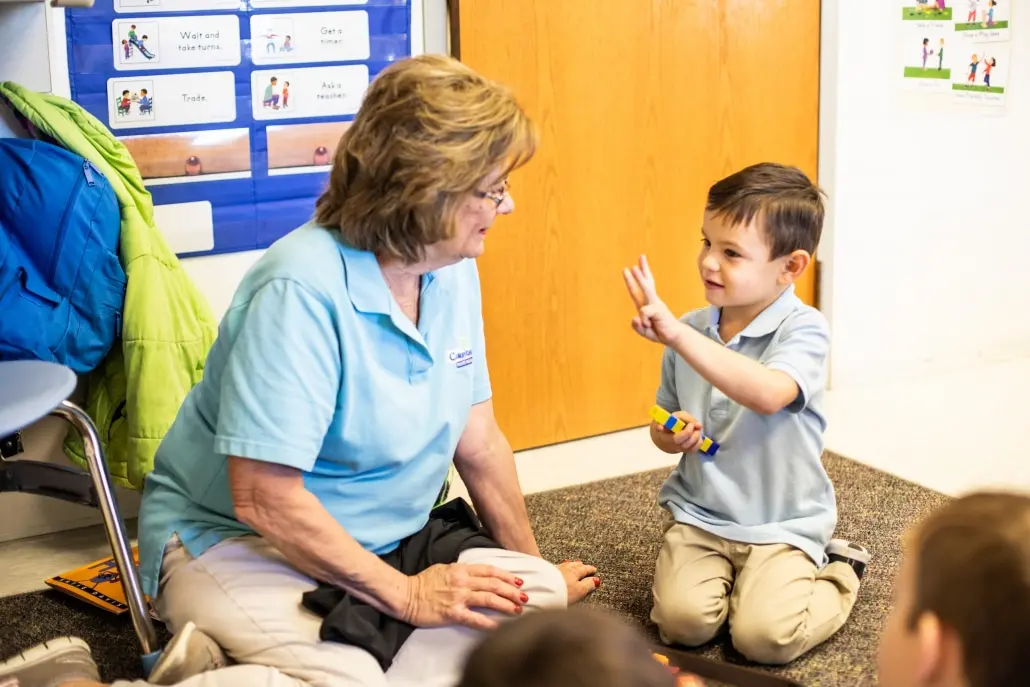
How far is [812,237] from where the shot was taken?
1.96 m

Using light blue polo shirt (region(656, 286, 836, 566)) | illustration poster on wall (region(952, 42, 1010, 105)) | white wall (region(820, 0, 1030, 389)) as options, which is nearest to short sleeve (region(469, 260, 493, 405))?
light blue polo shirt (region(656, 286, 836, 566))

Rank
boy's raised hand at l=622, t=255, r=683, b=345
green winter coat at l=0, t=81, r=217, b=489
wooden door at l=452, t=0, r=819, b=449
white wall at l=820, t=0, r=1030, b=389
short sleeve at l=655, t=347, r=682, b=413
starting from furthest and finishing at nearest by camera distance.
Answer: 1. white wall at l=820, t=0, r=1030, b=389
2. wooden door at l=452, t=0, r=819, b=449
3. green winter coat at l=0, t=81, r=217, b=489
4. short sleeve at l=655, t=347, r=682, b=413
5. boy's raised hand at l=622, t=255, r=683, b=345

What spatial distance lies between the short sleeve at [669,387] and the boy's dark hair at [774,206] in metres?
0.27

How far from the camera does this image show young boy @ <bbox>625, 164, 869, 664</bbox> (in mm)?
1874

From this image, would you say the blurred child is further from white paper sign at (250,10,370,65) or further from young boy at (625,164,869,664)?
white paper sign at (250,10,370,65)

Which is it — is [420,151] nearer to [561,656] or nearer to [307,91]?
[561,656]

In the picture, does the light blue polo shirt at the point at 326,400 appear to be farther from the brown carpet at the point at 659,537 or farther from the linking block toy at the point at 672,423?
the brown carpet at the point at 659,537

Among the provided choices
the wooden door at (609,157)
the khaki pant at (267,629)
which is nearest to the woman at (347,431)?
the khaki pant at (267,629)

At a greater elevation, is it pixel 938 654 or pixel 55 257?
pixel 55 257

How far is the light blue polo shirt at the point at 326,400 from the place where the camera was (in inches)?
57.9

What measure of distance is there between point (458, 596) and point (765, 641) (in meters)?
0.56

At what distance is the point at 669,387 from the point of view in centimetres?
208

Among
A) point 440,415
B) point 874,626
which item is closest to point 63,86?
point 440,415

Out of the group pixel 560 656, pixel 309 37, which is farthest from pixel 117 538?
pixel 309 37
